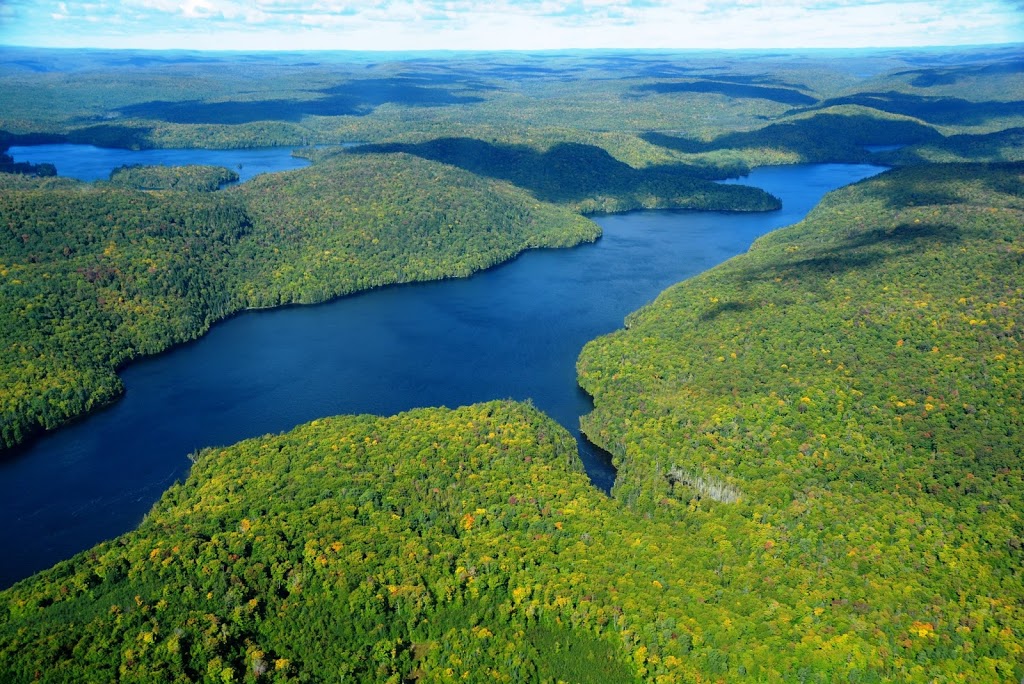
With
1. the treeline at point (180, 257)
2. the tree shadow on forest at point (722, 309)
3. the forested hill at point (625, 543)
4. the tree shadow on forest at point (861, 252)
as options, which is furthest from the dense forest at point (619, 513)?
the tree shadow on forest at point (861, 252)

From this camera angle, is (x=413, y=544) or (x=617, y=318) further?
(x=617, y=318)

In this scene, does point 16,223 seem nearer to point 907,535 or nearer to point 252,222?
Answer: point 252,222

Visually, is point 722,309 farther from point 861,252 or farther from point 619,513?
point 619,513

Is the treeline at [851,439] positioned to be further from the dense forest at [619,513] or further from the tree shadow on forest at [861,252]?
the tree shadow on forest at [861,252]

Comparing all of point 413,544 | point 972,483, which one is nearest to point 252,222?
point 413,544

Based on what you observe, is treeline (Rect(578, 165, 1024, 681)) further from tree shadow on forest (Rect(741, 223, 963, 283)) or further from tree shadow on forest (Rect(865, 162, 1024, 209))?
tree shadow on forest (Rect(865, 162, 1024, 209))
